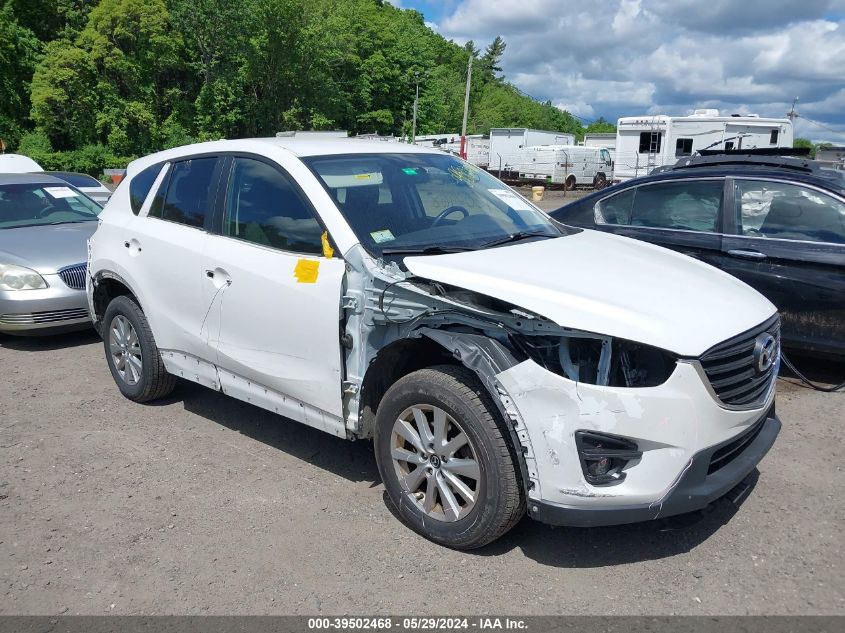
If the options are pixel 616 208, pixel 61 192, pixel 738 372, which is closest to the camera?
pixel 738 372

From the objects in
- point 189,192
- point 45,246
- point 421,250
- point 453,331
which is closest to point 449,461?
point 453,331

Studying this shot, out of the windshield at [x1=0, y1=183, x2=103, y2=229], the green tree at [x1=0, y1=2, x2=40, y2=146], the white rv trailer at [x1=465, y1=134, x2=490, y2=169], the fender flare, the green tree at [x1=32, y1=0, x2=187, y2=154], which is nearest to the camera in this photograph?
the fender flare

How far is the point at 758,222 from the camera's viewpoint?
17.7 ft

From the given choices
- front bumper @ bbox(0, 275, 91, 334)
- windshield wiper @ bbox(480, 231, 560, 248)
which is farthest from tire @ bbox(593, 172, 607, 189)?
windshield wiper @ bbox(480, 231, 560, 248)

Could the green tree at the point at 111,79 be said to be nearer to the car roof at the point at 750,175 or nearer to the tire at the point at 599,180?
the tire at the point at 599,180

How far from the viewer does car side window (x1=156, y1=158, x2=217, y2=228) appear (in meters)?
4.38

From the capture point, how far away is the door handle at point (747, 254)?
5.22 metres

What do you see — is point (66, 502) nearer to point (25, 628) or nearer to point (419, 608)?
point (25, 628)

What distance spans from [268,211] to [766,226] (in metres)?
3.82

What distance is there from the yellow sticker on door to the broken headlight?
123 cm

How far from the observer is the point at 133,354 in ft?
16.5

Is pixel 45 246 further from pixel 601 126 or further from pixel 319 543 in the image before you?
pixel 601 126

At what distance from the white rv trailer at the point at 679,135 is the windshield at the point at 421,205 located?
2047 cm

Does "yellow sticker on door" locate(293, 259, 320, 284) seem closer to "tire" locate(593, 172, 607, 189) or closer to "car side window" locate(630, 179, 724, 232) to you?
"car side window" locate(630, 179, 724, 232)
